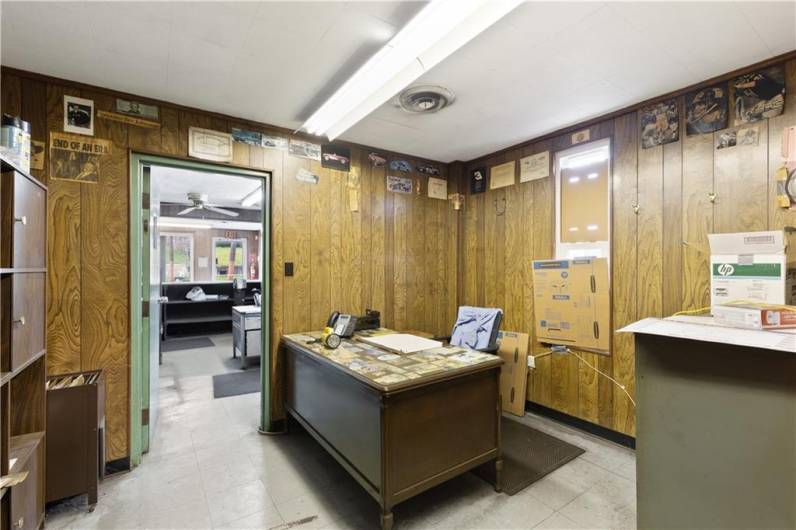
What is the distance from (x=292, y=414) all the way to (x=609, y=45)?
328 centimetres

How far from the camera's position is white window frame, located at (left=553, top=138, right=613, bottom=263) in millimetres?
2918

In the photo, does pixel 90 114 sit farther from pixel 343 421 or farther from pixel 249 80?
pixel 343 421

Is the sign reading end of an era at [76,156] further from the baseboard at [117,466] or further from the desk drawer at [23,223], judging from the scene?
the baseboard at [117,466]

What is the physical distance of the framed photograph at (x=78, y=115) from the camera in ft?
7.61

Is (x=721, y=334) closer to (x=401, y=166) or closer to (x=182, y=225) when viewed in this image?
(x=401, y=166)

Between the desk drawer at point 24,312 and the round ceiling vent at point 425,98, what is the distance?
2.32 metres

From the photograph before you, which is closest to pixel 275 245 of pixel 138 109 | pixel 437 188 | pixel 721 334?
pixel 138 109

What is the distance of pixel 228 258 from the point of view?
8477mm

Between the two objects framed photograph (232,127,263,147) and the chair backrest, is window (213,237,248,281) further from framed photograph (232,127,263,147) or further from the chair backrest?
the chair backrest

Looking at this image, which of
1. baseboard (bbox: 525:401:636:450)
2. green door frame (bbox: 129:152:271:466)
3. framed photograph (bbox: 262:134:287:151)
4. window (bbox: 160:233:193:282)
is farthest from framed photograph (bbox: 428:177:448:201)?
window (bbox: 160:233:193:282)

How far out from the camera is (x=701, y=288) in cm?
239

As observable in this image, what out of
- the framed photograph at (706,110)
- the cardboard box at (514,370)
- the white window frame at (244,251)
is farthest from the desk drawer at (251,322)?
the framed photograph at (706,110)

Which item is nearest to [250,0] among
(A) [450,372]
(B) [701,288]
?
(A) [450,372]

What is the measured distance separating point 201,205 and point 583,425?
6.52 meters
